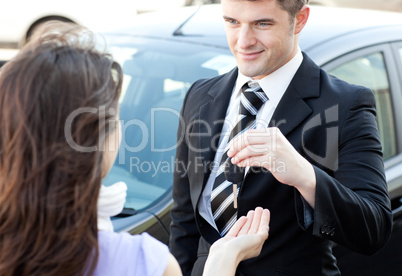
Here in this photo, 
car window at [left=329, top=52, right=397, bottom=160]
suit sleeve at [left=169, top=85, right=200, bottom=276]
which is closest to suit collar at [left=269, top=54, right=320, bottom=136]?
suit sleeve at [left=169, top=85, right=200, bottom=276]

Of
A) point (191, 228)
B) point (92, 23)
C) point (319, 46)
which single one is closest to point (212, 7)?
point (319, 46)

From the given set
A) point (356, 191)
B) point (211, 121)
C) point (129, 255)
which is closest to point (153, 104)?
point (211, 121)

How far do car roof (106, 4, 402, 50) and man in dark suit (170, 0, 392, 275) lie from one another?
31.6 inches

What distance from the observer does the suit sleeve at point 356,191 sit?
1781 mm

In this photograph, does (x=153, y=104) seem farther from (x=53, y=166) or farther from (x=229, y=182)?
(x=53, y=166)

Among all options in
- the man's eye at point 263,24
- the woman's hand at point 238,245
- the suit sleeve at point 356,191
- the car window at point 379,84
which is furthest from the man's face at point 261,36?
the car window at point 379,84

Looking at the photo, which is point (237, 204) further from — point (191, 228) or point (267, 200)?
point (191, 228)

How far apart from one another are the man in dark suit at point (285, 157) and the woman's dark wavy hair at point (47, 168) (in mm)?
561

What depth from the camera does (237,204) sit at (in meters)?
1.98

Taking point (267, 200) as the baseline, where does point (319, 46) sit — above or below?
above

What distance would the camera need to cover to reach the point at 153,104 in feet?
9.65

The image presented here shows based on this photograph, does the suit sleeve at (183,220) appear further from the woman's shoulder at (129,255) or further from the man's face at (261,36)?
the woman's shoulder at (129,255)

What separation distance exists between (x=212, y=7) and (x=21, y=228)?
2663mm

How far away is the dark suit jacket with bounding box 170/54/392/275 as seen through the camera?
181 centimetres
